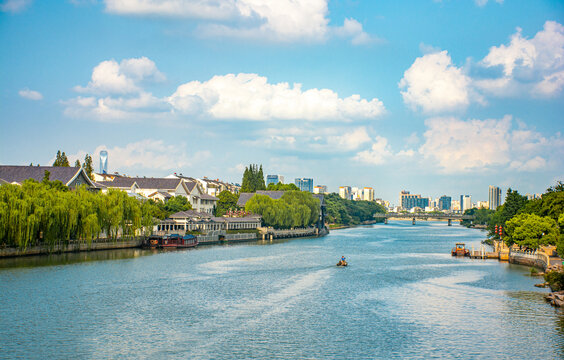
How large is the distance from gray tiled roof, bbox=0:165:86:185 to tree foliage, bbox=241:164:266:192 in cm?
7231

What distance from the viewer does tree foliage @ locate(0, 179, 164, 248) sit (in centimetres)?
5331

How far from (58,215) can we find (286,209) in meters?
68.9

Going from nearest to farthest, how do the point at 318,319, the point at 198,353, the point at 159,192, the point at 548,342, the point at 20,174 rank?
the point at 198,353 < the point at 548,342 < the point at 318,319 < the point at 20,174 < the point at 159,192

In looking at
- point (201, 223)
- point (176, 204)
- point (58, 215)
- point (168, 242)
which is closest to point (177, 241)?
point (168, 242)

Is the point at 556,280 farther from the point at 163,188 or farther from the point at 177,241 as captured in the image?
the point at 163,188

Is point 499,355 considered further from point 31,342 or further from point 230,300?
point 31,342

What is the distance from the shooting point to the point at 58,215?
57.2 m

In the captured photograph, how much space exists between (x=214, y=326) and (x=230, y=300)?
26.1 feet

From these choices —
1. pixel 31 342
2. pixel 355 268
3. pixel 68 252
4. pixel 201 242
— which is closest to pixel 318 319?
pixel 31 342

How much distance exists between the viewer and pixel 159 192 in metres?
111

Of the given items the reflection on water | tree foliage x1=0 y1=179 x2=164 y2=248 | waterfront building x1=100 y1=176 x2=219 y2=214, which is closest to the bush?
the reflection on water

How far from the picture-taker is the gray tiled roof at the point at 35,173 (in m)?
82.0

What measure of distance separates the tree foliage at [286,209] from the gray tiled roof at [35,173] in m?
44.0

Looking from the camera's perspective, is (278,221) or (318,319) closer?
(318,319)
